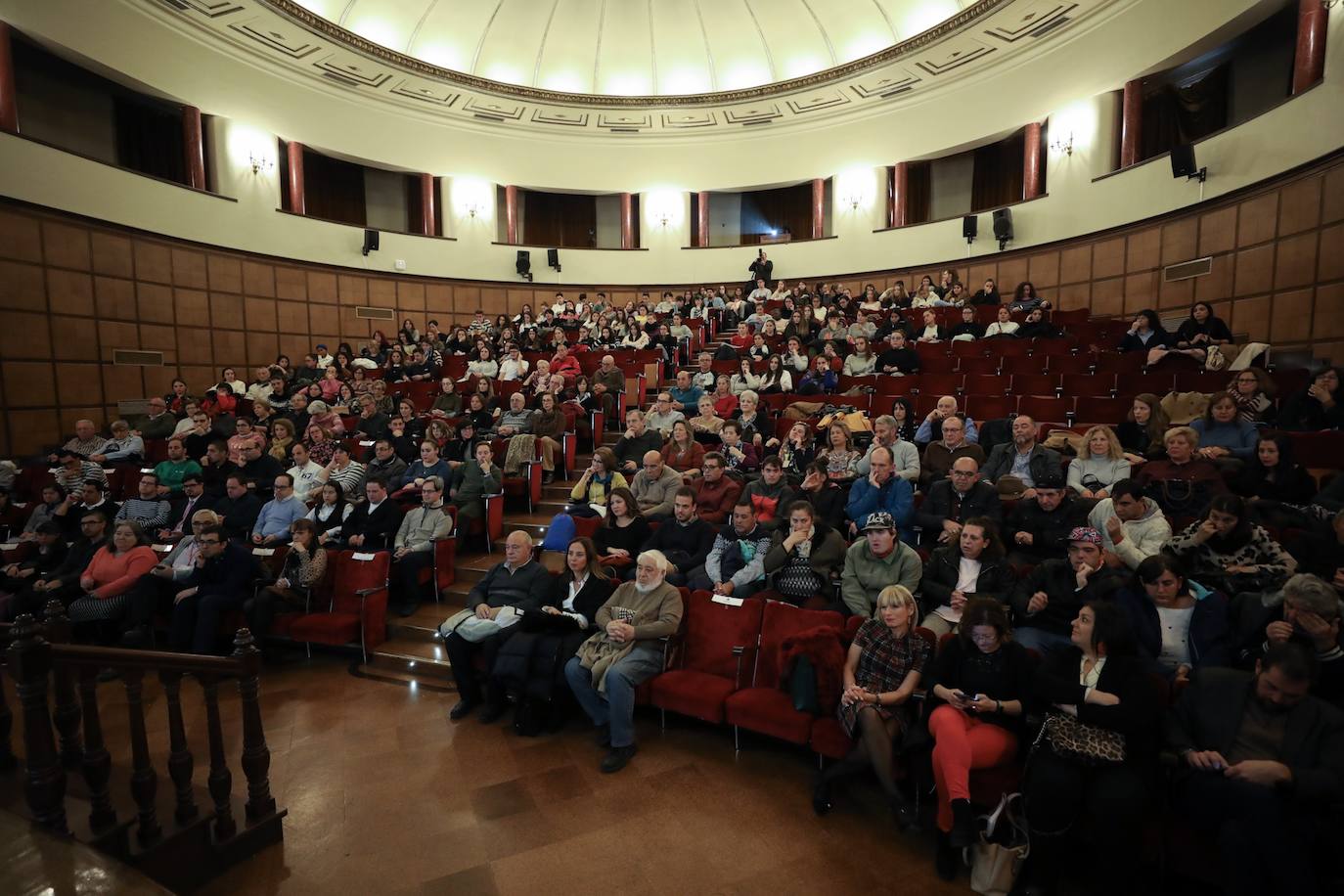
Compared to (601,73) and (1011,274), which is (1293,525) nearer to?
(1011,274)

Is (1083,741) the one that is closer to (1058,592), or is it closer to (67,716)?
(1058,592)

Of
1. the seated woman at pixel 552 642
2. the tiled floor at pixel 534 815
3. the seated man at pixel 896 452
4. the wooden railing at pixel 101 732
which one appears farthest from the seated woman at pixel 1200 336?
the wooden railing at pixel 101 732

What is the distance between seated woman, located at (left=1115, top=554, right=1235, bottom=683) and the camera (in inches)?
102

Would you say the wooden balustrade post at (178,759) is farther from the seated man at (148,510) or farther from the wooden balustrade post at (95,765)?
the seated man at (148,510)

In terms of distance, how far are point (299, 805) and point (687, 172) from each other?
12.8m

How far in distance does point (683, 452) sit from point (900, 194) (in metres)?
8.70

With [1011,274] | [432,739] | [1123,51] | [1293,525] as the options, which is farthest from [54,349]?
[1123,51]

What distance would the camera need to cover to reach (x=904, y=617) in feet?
8.82

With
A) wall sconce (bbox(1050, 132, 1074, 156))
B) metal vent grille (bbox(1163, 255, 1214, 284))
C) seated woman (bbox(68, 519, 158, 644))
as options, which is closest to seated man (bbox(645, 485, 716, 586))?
seated woman (bbox(68, 519, 158, 644))

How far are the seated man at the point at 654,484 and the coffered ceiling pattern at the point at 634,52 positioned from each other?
29.4ft

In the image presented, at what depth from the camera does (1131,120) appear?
8469mm

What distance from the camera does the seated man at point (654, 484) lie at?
457 centimetres

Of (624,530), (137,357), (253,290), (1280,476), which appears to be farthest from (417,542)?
(253,290)

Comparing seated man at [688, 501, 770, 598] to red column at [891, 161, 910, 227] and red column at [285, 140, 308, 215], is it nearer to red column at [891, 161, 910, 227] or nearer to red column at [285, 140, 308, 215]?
red column at [891, 161, 910, 227]
